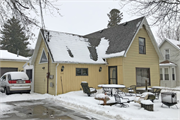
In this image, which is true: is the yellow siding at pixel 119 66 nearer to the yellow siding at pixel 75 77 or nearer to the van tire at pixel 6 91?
the yellow siding at pixel 75 77

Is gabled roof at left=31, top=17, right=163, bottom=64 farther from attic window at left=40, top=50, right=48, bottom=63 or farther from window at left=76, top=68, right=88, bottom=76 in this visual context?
attic window at left=40, top=50, right=48, bottom=63

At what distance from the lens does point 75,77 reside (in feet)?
44.3

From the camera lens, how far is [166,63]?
22.5 meters

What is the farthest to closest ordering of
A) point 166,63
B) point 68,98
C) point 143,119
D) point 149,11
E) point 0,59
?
point 166,63 < point 0,59 < point 68,98 < point 149,11 < point 143,119

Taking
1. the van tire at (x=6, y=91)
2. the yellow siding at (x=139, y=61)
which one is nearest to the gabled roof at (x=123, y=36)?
the yellow siding at (x=139, y=61)

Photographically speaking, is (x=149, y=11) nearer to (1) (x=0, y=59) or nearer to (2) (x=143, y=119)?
(2) (x=143, y=119)

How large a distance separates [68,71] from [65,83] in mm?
928

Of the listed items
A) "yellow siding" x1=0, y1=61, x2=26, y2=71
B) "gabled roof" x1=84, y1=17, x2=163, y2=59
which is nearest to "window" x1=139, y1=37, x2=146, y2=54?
"gabled roof" x1=84, y1=17, x2=163, y2=59

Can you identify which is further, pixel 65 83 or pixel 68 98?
pixel 65 83

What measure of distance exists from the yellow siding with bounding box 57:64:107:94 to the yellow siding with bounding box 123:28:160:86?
2079mm

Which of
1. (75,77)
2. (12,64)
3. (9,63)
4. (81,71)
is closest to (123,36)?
(81,71)

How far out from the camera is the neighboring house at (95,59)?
42.9 ft

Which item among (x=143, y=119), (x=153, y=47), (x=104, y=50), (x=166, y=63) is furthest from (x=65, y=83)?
(x=166, y=63)

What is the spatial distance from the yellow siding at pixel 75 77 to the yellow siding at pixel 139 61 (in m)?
2.08
